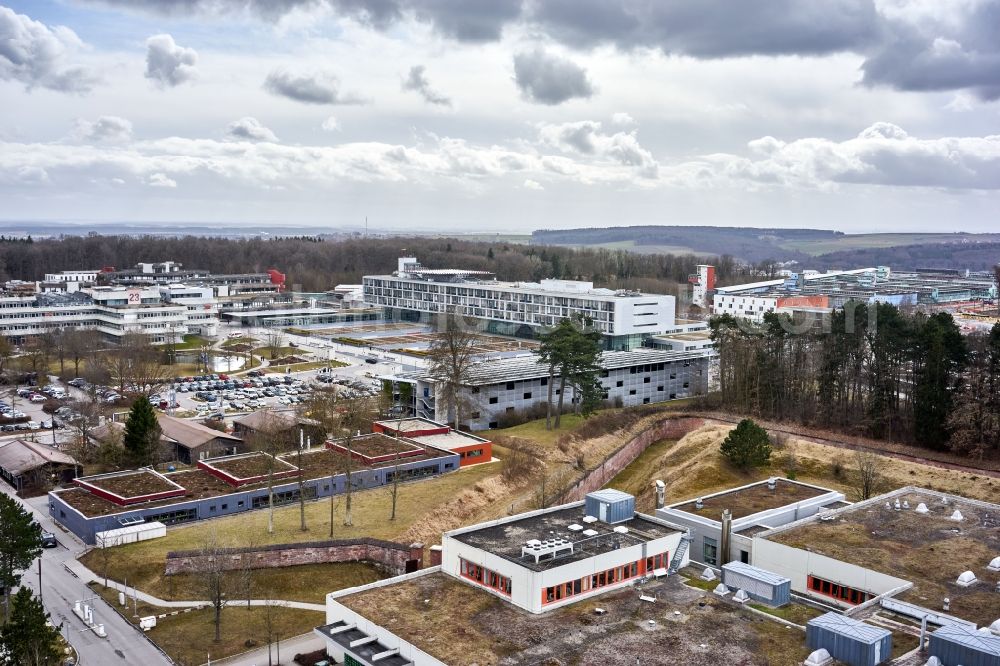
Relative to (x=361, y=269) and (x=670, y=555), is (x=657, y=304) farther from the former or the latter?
(x=361, y=269)

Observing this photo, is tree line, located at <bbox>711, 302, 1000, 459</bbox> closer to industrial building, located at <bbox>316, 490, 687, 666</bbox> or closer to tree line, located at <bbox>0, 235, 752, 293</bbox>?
industrial building, located at <bbox>316, 490, 687, 666</bbox>

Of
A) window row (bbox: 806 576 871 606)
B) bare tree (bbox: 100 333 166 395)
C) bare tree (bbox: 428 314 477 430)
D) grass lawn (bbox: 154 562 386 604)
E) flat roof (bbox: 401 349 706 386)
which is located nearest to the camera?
window row (bbox: 806 576 871 606)

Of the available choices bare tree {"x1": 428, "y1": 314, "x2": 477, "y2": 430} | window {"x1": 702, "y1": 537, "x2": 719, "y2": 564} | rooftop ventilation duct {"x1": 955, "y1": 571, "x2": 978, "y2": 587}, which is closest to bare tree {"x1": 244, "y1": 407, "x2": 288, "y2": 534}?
bare tree {"x1": 428, "y1": 314, "x2": 477, "y2": 430}

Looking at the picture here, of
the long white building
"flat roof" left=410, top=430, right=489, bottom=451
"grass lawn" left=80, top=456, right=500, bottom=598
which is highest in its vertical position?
the long white building

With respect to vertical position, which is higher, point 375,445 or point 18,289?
point 18,289

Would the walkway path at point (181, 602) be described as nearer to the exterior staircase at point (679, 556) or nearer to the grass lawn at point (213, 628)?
the grass lawn at point (213, 628)

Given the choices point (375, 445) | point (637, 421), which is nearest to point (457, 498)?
point (375, 445)

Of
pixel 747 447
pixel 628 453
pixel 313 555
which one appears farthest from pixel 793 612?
pixel 628 453

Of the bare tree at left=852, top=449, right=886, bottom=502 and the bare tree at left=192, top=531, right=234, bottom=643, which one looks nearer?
the bare tree at left=192, top=531, right=234, bottom=643
